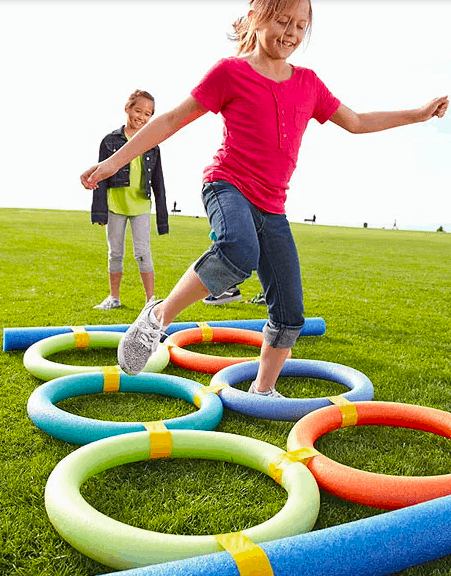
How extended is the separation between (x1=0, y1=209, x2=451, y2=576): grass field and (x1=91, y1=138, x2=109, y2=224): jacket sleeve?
101 centimetres

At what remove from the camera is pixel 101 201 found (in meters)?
6.39

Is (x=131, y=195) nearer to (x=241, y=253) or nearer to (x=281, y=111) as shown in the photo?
(x=281, y=111)

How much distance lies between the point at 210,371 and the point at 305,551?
→ 242 cm

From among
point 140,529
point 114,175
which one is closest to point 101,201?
point 114,175

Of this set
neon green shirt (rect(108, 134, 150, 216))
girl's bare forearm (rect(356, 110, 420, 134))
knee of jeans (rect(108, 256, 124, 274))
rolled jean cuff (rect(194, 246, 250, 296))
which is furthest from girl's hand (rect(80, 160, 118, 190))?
knee of jeans (rect(108, 256, 124, 274))

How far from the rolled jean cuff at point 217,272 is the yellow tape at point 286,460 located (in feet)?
2.88

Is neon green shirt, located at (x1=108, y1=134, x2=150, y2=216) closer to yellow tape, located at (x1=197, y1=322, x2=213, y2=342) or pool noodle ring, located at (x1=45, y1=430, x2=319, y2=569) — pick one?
yellow tape, located at (x1=197, y1=322, x2=213, y2=342)

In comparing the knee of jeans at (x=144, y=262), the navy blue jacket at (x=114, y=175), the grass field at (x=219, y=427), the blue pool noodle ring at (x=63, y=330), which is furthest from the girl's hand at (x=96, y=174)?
the knee of jeans at (x=144, y=262)

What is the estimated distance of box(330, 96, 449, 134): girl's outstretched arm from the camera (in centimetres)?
369

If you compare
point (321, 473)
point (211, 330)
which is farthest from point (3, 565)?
point (211, 330)

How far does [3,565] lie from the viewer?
83.4 inches

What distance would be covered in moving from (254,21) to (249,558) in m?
2.58

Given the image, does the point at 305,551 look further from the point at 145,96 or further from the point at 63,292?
the point at 63,292

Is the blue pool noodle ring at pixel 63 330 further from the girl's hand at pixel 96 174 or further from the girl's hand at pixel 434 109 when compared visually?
the girl's hand at pixel 434 109
